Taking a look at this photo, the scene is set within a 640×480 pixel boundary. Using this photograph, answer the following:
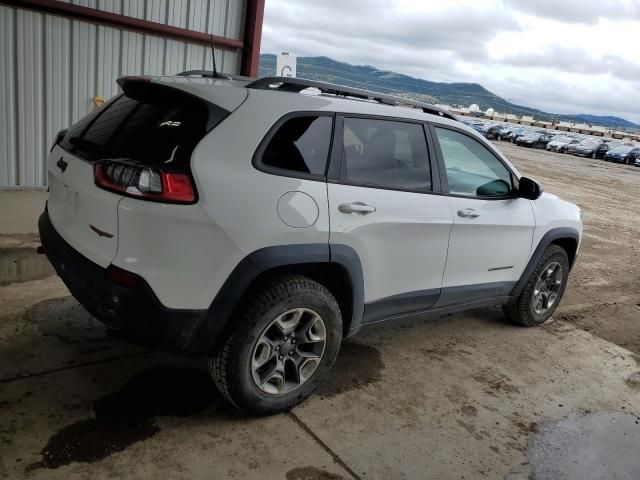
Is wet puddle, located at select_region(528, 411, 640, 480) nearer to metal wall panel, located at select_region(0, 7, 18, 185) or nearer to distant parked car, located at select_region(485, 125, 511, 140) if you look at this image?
metal wall panel, located at select_region(0, 7, 18, 185)

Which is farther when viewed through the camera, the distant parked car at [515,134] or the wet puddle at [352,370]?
the distant parked car at [515,134]

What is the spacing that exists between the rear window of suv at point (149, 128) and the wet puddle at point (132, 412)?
1347 millimetres

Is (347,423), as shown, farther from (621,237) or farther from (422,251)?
(621,237)

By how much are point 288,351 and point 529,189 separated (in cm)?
233

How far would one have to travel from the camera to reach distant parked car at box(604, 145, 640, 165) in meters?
37.5

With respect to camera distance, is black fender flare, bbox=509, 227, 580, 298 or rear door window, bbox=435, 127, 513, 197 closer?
rear door window, bbox=435, 127, 513, 197

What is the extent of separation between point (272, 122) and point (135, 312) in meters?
1.18

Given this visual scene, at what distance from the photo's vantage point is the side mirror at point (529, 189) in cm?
423

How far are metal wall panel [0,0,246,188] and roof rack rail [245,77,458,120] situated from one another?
554cm

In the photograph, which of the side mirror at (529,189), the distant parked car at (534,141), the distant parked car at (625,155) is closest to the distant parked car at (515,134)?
the distant parked car at (534,141)

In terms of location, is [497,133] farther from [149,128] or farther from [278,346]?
[149,128]

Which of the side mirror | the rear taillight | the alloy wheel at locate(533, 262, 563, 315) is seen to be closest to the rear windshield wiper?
the rear taillight

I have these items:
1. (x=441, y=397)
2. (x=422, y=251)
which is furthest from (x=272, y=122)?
(x=441, y=397)

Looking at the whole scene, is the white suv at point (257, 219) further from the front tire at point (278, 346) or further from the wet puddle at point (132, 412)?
the wet puddle at point (132, 412)
